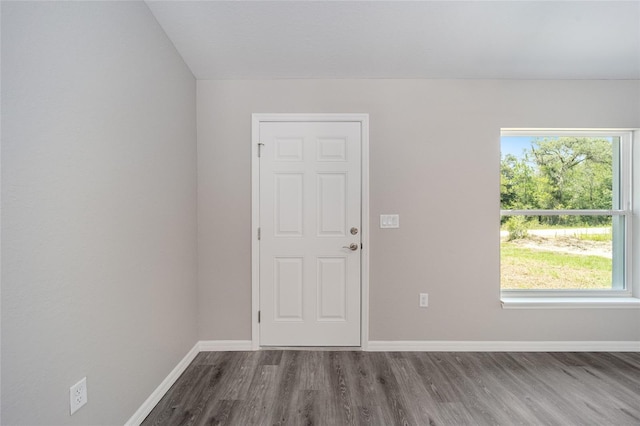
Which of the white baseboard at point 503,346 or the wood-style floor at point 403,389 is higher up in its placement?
the white baseboard at point 503,346

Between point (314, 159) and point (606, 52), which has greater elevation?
point (606, 52)

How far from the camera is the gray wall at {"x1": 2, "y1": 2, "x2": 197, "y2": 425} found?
Result: 41.1 inches

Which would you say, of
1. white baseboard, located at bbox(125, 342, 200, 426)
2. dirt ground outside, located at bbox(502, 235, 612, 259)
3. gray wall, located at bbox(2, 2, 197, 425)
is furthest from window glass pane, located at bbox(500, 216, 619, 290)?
gray wall, located at bbox(2, 2, 197, 425)

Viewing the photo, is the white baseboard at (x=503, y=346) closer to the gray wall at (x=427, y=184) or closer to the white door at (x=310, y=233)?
the gray wall at (x=427, y=184)

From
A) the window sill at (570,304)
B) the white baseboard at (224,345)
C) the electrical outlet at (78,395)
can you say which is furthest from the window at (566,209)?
the electrical outlet at (78,395)

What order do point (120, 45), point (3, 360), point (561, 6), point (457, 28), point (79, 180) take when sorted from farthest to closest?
1. point (457, 28)
2. point (561, 6)
3. point (120, 45)
4. point (79, 180)
5. point (3, 360)

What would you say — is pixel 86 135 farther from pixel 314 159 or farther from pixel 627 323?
pixel 627 323

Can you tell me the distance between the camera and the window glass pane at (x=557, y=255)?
107 inches

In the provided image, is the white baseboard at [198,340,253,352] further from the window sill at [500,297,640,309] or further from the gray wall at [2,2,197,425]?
the window sill at [500,297,640,309]

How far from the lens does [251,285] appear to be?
8.48 feet

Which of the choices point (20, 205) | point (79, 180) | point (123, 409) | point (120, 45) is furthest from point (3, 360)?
point (120, 45)

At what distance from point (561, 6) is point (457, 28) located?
611 mm

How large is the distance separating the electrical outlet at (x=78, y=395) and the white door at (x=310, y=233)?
138 centimetres

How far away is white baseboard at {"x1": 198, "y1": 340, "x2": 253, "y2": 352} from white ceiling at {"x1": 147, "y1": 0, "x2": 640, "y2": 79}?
7.56ft
